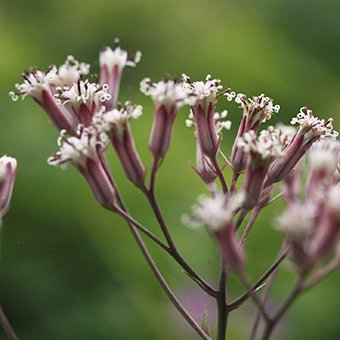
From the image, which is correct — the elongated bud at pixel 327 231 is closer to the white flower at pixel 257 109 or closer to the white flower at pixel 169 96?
the white flower at pixel 169 96

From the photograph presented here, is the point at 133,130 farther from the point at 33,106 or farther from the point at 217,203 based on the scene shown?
the point at 217,203

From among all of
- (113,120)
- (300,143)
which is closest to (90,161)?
(113,120)

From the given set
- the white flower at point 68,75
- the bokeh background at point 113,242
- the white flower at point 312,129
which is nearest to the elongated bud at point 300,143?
the white flower at point 312,129

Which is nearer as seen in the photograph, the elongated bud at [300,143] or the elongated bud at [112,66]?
the elongated bud at [300,143]

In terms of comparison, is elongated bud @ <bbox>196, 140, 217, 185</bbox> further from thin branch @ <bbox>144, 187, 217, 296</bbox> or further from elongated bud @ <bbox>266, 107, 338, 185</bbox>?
thin branch @ <bbox>144, 187, 217, 296</bbox>

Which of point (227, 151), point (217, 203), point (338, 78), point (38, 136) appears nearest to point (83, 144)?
point (217, 203)

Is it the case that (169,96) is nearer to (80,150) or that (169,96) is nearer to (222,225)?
(80,150)
